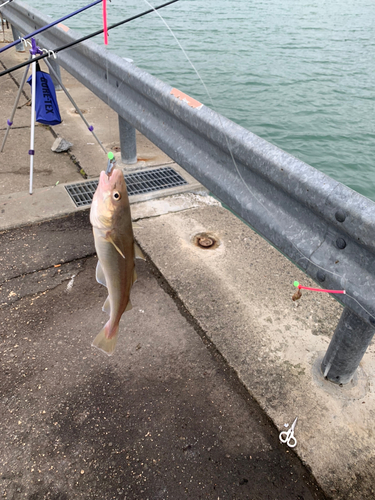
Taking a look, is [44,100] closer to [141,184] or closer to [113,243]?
[141,184]

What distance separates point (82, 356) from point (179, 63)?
1113 cm

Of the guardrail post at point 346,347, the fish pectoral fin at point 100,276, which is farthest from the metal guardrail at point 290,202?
the fish pectoral fin at point 100,276

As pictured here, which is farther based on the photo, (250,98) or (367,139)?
(250,98)

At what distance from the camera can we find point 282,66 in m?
11.9

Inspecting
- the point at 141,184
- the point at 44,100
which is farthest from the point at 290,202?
the point at 44,100

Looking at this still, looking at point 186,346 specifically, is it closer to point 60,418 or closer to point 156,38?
point 60,418

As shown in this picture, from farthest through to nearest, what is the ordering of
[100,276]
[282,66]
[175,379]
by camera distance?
[282,66] → [175,379] → [100,276]

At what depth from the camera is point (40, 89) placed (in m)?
4.44

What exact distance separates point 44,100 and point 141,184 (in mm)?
1396

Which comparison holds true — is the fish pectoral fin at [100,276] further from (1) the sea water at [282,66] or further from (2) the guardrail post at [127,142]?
(1) the sea water at [282,66]

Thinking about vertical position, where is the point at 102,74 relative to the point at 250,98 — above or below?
above

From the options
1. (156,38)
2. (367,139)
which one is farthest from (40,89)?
(156,38)

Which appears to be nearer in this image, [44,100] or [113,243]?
[113,243]

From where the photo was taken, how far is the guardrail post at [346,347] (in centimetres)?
225
